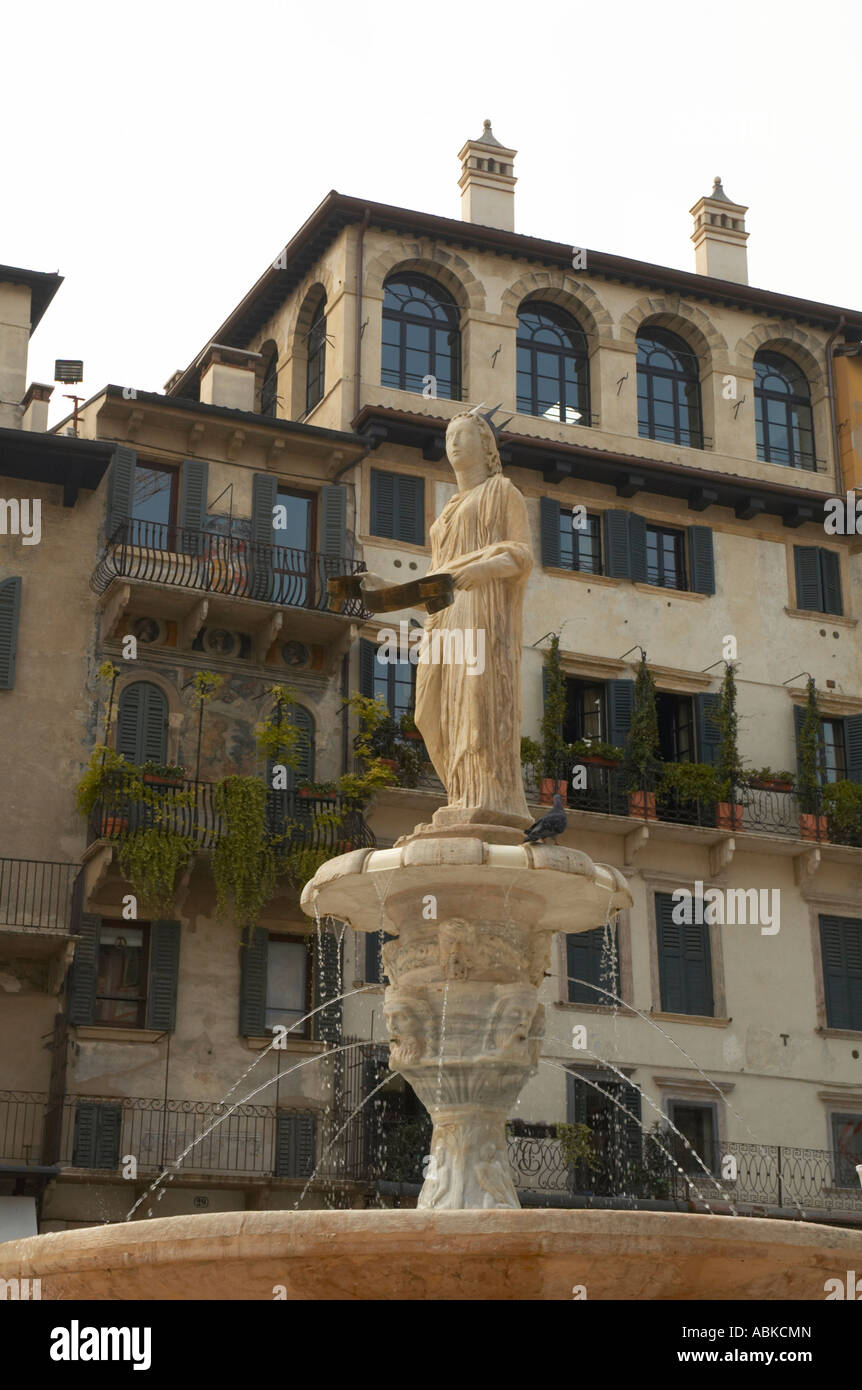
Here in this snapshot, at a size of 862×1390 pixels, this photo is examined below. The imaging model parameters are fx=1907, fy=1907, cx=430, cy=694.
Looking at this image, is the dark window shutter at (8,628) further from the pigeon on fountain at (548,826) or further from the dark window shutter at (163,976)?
the pigeon on fountain at (548,826)

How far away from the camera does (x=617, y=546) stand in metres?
31.6

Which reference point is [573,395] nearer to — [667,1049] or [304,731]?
[304,731]

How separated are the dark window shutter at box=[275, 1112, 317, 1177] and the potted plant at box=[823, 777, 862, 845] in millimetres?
9962

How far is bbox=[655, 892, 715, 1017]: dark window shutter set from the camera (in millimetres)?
29188

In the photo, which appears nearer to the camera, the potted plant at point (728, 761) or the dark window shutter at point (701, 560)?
the potted plant at point (728, 761)

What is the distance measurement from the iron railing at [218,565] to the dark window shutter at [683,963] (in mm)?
6783

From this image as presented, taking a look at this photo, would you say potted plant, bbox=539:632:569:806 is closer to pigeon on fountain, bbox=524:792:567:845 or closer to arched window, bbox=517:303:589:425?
arched window, bbox=517:303:589:425

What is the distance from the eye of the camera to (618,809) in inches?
1157

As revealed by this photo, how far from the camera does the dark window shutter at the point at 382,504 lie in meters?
30.2

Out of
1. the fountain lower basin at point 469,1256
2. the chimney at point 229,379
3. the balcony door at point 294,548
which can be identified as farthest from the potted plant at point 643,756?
the fountain lower basin at point 469,1256

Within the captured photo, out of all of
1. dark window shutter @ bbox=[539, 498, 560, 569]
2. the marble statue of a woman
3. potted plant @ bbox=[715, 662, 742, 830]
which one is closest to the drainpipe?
potted plant @ bbox=[715, 662, 742, 830]

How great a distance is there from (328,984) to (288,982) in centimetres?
58
